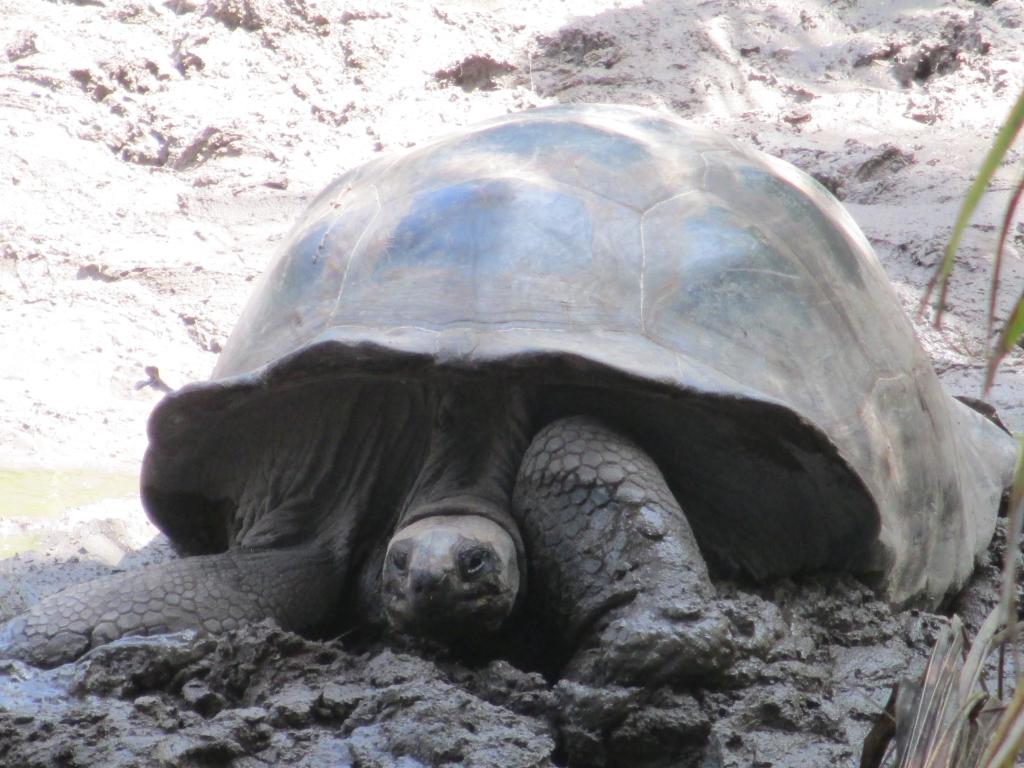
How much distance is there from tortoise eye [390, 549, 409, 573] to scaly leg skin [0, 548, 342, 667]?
420 millimetres

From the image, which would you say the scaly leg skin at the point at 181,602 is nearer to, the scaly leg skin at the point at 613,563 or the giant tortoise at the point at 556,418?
the giant tortoise at the point at 556,418

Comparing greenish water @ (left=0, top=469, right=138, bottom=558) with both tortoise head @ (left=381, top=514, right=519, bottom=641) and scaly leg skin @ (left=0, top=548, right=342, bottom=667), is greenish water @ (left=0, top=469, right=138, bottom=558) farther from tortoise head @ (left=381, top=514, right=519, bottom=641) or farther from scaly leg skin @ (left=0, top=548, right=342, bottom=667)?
tortoise head @ (left=381, top=514, right=519, bottom=641)

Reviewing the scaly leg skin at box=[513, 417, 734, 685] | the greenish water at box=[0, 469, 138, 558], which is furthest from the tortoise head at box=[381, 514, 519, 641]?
the greenish water at box=[0, 469, 138, 558]

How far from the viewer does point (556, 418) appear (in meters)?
2.87

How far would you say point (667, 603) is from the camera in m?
2.44

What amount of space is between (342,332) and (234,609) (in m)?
0.67

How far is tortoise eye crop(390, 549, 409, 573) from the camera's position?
263cm

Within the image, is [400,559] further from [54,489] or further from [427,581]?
[54,489]

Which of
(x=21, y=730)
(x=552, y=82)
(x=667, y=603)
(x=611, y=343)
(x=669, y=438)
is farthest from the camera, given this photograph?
(x=552, y=82)

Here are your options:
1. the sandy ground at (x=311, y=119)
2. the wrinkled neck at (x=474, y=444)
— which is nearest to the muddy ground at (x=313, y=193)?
the sandy ground at (x=311, y=119)

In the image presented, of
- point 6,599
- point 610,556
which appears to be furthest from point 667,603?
point 6,599

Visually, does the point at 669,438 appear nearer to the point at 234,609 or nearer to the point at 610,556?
the point at 610,556

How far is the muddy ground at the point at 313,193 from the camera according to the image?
225 cm

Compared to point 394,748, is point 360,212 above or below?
above
